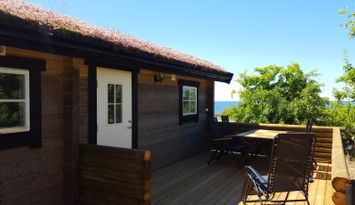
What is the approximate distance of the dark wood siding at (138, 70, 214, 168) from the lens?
6.46m

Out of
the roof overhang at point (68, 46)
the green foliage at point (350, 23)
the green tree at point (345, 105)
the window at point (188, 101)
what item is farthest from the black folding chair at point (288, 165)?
the green foliage at point (350, 23)

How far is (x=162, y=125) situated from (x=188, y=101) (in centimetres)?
164

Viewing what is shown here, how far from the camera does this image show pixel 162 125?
284 inches

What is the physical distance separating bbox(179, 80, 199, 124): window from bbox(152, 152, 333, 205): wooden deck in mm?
1251

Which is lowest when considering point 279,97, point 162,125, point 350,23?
point 162,125

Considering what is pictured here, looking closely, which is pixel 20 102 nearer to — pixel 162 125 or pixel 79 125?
pixel 79 125

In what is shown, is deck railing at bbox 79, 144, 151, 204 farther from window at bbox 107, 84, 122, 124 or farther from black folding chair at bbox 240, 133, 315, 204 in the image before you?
black folding chair at bbox 240, 133, 315, 204

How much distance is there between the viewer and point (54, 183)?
4.32 meters

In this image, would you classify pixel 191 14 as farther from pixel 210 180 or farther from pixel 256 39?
pixel 210 180

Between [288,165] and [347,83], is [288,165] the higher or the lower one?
the lower one

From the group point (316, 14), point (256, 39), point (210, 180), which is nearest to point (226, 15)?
point (316, 14)

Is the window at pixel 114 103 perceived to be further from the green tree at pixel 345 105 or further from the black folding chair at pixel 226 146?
the green tree at pixel 345 105

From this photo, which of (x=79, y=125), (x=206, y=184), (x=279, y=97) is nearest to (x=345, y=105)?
(x=279, y=97)

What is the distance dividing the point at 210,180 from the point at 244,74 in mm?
10335
